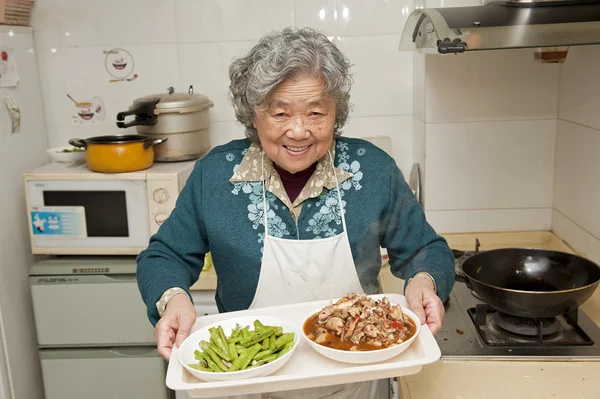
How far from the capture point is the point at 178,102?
222 cm

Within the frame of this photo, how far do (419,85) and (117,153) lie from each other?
114 cm

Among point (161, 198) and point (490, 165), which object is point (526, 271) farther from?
point (161, 198)

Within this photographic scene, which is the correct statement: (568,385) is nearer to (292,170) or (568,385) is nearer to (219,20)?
(292,170)

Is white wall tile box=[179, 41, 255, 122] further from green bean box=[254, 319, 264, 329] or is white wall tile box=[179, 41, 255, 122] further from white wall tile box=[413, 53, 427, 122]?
green bean box=[254, 319, 264, 329]

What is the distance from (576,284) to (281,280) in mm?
777

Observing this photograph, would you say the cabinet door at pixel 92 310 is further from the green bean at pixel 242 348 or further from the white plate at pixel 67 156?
the green bean at pixel 242 348

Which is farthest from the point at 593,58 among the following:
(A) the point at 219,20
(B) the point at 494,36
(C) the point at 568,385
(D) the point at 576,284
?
(A) the point at 219,20

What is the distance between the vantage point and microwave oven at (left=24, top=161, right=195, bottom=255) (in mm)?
2137

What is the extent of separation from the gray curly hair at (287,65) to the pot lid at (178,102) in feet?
2.82

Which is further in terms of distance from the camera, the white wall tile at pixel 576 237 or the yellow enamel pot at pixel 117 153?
the yellow enamel pot at pixel 117 153

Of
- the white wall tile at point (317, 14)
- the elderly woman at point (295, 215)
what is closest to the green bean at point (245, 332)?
the elderly woman at point (295, 215)

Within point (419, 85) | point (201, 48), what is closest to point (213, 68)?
point (201, 48)

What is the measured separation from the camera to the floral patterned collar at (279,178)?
4.69ft

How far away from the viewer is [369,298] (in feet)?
4.12
